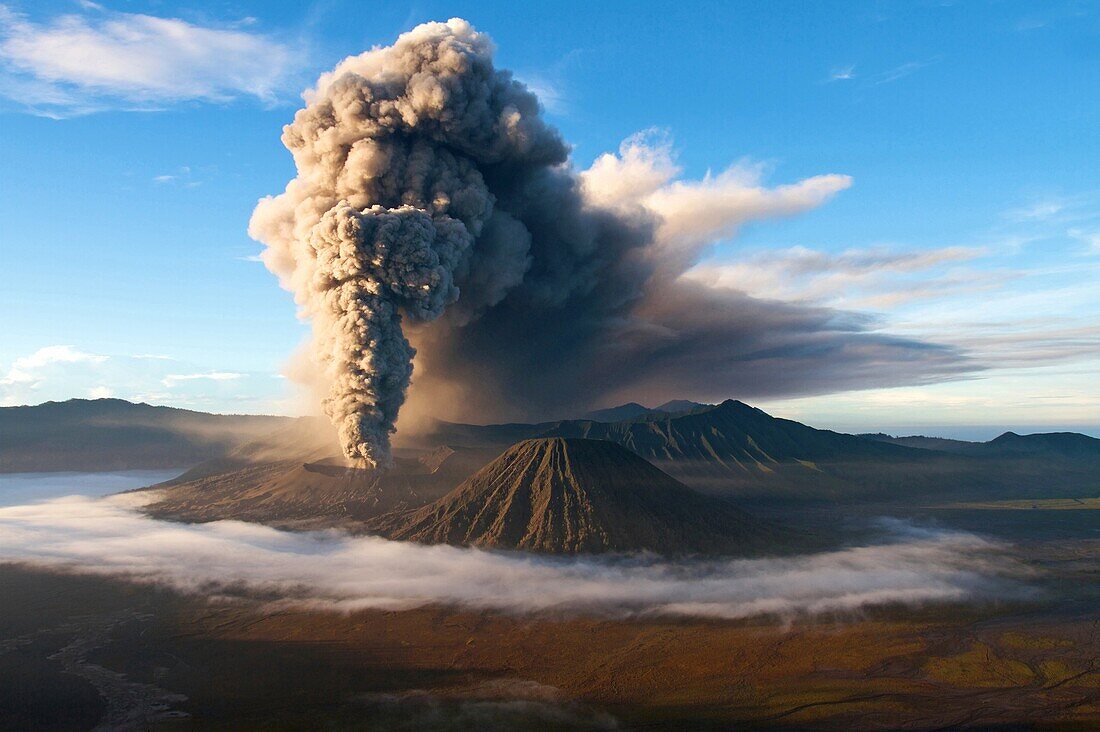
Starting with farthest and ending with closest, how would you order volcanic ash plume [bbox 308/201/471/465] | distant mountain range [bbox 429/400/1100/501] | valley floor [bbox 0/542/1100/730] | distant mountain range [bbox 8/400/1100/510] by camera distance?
distant mountain range [bbox 429/400/1100/501] → distant mountain range [bbox 8/400/1100/510] → volcanic ash plume [bbox 308/201/471/465] → valley floor [bbox 0/542/1100/730]

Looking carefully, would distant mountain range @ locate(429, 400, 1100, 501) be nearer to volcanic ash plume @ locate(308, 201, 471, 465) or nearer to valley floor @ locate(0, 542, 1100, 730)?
volcanic ash plume @ locate(308, 201, 471, 465)

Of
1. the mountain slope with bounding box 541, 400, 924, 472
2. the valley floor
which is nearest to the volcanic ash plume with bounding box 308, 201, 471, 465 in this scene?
the valley floor

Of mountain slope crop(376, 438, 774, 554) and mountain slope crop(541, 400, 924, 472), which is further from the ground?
mountain slope crop(541, 400, 924, 472)

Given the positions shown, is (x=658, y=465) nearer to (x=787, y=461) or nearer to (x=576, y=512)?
(x=787, y=461)

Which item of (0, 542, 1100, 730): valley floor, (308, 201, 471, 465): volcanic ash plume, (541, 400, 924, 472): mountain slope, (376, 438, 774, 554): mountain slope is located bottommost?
(0, 542, 1100, 730): valley floor

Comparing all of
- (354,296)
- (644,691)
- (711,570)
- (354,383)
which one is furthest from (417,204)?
(644,691)

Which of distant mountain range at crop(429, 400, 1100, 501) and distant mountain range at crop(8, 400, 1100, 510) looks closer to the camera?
distant mountain range at crop(8, 400, 1100, 510)

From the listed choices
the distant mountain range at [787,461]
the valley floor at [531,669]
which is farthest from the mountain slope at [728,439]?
the valley floor at [531,669]
